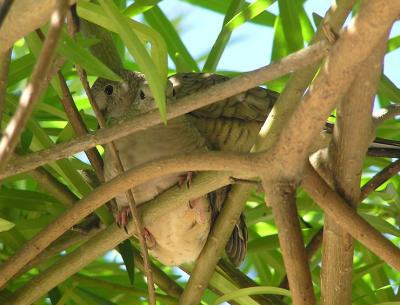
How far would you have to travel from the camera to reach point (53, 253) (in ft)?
4.04

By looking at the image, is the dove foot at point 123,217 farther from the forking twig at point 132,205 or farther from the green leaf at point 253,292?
the green leaf at point 253,292

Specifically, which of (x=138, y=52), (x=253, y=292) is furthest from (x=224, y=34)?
(x=138, y=52)

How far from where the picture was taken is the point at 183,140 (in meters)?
1.36

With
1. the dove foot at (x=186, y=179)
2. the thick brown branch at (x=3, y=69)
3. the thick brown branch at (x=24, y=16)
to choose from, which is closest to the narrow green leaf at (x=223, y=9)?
the dove foot at (x=186, y=179)

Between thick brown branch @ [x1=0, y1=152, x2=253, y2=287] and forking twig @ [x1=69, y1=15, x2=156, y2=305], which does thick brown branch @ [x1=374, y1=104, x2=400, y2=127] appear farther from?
forking twig @ [x1=69, y1=15, x2=156, y2=305]

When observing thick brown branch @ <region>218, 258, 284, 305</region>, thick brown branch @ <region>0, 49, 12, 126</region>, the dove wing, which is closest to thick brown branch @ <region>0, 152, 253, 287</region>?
thick brown branch @ <region>0, 49, 12, 126</region>

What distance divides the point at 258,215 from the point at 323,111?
62cm

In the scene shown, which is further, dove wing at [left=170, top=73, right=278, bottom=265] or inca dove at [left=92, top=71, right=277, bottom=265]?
dove wing at [left=170, top=73, right=278, bottom=265]

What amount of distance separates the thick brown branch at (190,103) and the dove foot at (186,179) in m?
0.22

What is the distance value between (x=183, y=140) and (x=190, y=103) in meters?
0.56

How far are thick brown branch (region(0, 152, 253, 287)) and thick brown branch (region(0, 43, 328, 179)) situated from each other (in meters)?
0.08

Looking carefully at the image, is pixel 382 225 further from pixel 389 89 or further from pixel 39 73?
pixel 39 73

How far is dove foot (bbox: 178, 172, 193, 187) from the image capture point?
1071 millimetres

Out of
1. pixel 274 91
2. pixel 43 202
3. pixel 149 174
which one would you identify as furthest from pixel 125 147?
pixel 149 174
